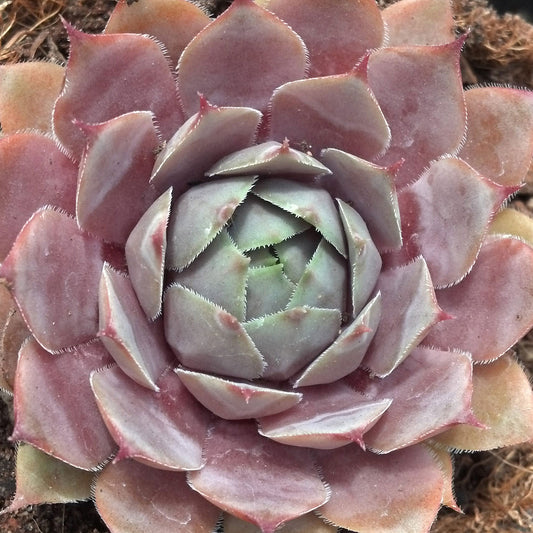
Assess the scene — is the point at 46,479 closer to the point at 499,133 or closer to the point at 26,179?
the point at 26,179

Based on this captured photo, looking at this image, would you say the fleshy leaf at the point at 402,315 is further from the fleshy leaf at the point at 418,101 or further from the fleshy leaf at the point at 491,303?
the fleshy leaf at the point at 418,101

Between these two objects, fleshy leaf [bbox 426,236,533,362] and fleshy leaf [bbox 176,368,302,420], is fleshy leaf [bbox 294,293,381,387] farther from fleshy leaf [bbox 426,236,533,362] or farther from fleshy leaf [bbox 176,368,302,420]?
fleshy leaf [bbox 426,236,533,362]

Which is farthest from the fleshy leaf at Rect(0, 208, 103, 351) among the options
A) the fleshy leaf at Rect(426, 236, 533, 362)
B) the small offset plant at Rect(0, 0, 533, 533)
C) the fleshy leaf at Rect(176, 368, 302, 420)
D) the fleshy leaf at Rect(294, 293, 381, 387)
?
the fleshy leaf at Rect(426, 236, 533, 362)

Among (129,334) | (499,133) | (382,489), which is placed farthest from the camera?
(499,133)

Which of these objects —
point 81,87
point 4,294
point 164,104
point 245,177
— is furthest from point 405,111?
point 4,294

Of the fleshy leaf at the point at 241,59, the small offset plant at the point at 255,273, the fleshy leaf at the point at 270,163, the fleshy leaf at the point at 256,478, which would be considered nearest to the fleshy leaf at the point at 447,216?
the small offset plant at the point at 255,273

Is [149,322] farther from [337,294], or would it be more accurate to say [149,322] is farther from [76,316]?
[337,294]

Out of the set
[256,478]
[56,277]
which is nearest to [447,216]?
[256,478]
